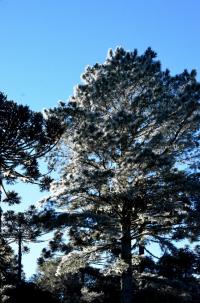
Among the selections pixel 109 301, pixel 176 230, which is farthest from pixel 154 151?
pixel 109 301

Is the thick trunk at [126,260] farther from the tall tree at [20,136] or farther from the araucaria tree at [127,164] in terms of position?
the tall tree at [20,136]

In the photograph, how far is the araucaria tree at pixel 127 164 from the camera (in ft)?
64.8

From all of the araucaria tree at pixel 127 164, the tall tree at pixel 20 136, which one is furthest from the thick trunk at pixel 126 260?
the tall tree at pixel 20 136

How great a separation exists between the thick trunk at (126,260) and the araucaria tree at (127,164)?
39 mm

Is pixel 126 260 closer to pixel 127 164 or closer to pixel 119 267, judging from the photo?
pixel 119 267

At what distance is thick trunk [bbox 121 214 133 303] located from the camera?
19328 millimetres

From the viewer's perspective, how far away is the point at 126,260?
65.3 ft

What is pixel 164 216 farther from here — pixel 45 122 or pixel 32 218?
pixel 45 122

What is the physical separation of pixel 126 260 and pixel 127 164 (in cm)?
398

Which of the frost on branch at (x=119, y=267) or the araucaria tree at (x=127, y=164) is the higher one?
the araucaria tree at (x=127, y=164)

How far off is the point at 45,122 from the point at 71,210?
21.2 feet

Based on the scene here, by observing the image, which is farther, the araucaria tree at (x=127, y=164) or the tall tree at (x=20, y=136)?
the araucaria tree at (x=127, y=164)

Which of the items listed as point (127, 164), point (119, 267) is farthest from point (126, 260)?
point (127, 164)

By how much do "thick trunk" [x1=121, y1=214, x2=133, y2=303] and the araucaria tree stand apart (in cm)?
4
